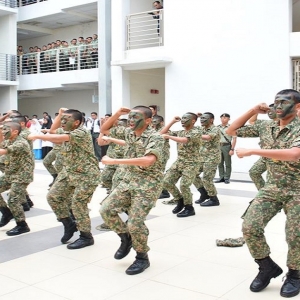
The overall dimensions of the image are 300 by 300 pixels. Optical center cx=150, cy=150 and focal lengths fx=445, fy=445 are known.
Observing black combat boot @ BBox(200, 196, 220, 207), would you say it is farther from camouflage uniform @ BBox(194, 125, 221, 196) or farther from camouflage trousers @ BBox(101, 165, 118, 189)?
camouflage trousers @ BBox(101, 165, 118, 189)

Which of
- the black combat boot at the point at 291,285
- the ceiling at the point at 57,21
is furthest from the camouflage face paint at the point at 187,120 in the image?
the ceiling at the point at 57,21

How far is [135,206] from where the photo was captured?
440cm

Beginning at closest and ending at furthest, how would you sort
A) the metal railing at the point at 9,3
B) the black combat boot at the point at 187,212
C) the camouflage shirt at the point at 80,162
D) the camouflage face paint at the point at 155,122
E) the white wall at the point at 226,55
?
the camouflage shirt at the point at 80,162 → the black combat boot at the point at 187,212 → the camouflage face paint at the point at 155,122 → the white wall at the point at 226,55 → the metal railing at the point at 9,3

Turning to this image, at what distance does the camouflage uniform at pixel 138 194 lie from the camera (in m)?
4.38

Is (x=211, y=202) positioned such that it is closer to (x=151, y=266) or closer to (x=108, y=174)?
(x=108, y=174)

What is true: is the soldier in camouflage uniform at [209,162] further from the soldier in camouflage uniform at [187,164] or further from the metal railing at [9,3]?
the metal railing at [9,3]

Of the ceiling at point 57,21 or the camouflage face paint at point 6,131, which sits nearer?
the camouflage face paint at point 6,131

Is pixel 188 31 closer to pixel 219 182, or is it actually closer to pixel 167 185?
pixel 219 182

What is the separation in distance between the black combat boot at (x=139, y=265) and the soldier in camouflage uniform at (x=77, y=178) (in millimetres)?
1076

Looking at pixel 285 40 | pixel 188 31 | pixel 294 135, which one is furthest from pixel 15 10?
pixel 294 135

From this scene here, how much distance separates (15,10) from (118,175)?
617 inches

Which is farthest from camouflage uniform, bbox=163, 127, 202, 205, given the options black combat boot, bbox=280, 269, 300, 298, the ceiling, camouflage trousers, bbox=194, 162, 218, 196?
the ceiling

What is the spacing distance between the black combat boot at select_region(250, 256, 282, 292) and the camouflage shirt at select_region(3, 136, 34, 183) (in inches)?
137

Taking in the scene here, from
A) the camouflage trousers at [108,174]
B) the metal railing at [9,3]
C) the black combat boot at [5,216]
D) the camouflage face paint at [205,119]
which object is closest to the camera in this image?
the black combat boot at [5,216]
